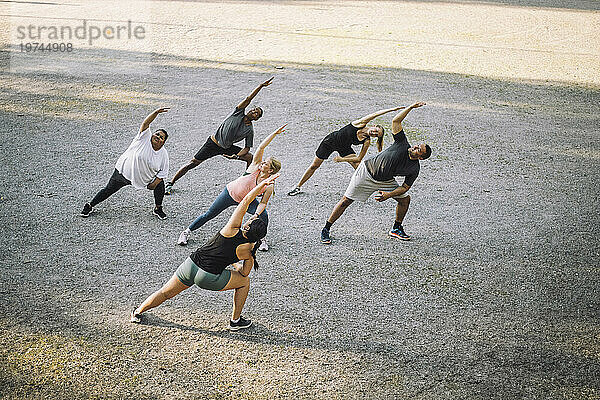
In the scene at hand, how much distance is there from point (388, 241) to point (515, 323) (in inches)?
79.6

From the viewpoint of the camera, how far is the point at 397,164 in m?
7.56

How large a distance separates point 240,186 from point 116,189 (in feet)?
5.92

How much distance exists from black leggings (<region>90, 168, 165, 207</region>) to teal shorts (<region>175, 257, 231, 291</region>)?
245 centimetres

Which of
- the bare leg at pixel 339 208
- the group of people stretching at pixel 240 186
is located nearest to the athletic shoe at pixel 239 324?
the group of people stretching at pixel 240 186

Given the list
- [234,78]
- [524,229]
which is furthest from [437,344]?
[234,78]

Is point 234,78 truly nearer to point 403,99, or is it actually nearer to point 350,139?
point 403,99

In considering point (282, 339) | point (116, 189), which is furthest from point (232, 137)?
point (282, 339)

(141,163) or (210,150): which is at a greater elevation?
(141,163)

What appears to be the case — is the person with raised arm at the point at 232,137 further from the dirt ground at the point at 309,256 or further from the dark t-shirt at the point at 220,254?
the dark t-shirt at the point at 220,254

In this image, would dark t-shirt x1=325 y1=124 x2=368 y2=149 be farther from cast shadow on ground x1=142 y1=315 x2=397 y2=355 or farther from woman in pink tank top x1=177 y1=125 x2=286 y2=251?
cast shadow on ground x1=142 y1=315 x2=397 y2=355

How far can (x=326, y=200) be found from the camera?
356 inches

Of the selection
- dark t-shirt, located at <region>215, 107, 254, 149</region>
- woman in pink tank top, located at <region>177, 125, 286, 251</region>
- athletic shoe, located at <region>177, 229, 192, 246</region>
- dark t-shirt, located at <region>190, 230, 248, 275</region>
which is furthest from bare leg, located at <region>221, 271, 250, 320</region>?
dark t-shirt, located at <region>215, 107, 254, 149</region>

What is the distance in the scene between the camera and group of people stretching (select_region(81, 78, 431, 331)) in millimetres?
5668

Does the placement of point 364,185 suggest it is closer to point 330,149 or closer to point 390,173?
point 390,173
